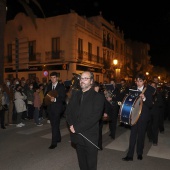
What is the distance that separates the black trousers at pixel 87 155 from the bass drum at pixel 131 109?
1.85 metres

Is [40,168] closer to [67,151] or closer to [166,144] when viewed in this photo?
[67,151]

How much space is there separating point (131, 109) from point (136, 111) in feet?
0.66

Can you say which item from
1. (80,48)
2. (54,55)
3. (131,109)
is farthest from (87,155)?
(80,48)

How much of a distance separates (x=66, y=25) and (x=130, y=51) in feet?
82.1

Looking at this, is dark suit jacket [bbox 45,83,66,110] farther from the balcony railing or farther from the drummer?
the balcony railing

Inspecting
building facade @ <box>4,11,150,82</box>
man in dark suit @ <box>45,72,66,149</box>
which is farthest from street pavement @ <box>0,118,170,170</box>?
building facade @ <box>4,11,150,82</box>

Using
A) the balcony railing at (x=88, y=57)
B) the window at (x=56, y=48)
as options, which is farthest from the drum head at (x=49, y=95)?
the balcony railing at (x=88, y=57)

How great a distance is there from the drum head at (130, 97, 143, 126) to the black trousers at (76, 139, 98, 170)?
1.87 metres

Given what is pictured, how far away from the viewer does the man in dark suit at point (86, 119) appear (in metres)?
3.62

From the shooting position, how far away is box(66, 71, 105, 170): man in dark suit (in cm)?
362

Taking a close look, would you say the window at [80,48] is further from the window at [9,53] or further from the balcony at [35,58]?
the window at [9,53]

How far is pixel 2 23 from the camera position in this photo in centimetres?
1288

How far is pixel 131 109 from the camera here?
534cm

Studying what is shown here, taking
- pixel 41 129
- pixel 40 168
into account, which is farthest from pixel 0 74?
pixel 40 168
